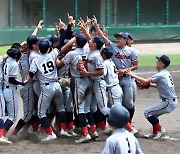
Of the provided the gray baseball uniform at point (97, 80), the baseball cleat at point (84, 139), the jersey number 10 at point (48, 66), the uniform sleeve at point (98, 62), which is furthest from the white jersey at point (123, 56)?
the baseball cleat at point (84, 139)

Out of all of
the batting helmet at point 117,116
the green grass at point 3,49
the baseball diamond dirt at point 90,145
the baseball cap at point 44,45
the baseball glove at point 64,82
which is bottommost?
the baseball diamond dirt at point 90,145

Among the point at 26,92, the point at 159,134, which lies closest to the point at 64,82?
the point at 26,92

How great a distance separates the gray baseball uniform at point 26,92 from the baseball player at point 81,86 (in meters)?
0.67

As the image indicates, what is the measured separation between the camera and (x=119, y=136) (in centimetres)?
675

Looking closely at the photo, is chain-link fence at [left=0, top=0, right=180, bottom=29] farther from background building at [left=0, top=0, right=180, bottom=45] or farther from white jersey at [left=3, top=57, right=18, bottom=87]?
white jersey at [left=3, top=57, right=18, bottom=87]

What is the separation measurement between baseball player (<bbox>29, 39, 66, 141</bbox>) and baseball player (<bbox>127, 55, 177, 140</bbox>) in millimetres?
1278

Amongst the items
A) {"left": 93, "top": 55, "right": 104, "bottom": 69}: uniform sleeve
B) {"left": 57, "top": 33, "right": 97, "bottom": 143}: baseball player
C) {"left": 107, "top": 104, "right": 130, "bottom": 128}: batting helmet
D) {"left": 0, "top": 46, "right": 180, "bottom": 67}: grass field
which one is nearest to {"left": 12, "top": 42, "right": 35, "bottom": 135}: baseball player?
{"left": 57, "top": 33, "right": 97, "bottom": 143}: baseball player

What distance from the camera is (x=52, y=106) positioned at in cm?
1233

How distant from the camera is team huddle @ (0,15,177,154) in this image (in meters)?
11.5

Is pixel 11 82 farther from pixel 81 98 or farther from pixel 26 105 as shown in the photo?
pixel 81 98

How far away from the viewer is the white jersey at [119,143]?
6707 mm

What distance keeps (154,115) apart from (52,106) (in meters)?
1.85

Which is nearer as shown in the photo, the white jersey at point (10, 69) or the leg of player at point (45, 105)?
the white jersey at point (10, 69)

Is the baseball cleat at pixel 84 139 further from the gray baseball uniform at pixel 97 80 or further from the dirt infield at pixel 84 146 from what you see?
the gray baseball uniform at pixel 97 80
